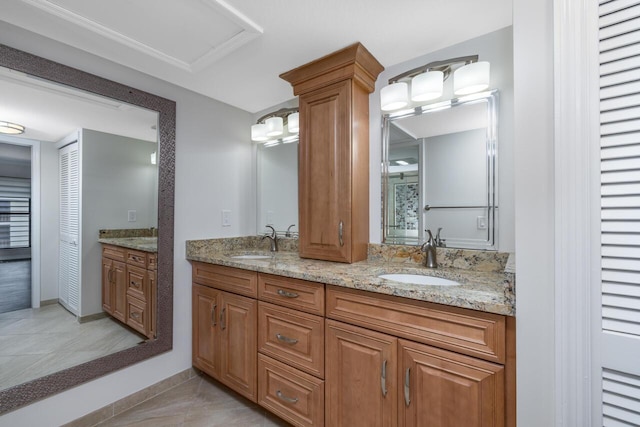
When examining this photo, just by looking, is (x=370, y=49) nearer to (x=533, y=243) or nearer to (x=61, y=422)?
(x=533, y=243)

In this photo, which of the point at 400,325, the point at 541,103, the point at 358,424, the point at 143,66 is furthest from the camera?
the point at 143,66

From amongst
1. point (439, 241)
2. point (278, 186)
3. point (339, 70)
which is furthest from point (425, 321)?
point (278, 186)

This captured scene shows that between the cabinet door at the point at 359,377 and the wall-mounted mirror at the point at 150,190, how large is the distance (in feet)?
4.32

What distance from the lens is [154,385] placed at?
1.91 meters

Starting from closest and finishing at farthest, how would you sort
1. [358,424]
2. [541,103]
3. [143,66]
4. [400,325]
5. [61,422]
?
1. [541,103]
2. [400,325]
3. [358,424]
4. [61,422]
5. [143,66]

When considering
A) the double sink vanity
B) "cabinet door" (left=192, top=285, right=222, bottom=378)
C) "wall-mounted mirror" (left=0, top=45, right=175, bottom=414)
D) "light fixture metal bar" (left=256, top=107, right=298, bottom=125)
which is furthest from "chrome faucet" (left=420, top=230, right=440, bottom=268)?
"wall-mounted mirror" (left=0, top=45, right=175, bottom=414)

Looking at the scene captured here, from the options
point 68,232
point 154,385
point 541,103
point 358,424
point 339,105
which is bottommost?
point 154,385

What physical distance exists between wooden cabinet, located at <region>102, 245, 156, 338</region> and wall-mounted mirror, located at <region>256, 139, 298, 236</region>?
3.19ft

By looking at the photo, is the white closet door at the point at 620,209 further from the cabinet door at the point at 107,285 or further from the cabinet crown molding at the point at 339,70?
the cabinet door at the point at 107,285

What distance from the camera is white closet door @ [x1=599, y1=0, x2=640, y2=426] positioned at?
73 cm

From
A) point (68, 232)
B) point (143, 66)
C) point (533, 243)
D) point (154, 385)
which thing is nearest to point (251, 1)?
point (143, 66)

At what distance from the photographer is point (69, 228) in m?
1.62

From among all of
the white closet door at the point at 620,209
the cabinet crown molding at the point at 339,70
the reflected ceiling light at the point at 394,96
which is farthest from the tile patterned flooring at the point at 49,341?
the white closet door at the point at 620,209

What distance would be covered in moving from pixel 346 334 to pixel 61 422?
Answer: 1.68 metres
